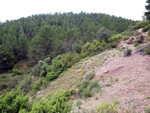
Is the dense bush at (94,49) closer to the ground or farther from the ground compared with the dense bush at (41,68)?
farther from the ground

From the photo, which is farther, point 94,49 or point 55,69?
point 94,49

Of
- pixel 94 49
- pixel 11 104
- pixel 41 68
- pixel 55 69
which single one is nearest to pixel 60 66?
pixel 55 69

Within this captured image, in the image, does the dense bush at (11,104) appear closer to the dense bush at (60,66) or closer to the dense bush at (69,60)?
the dense bush at (60,66)

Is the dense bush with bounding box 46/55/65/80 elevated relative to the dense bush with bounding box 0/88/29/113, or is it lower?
lower

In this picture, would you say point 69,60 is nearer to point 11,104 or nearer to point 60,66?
point 60,66

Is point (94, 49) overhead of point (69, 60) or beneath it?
overhead

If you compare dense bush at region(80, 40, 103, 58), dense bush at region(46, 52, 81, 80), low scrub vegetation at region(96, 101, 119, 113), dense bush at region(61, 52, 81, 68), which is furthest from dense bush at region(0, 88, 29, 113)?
dense bush at region(80, 40, 103, 58)

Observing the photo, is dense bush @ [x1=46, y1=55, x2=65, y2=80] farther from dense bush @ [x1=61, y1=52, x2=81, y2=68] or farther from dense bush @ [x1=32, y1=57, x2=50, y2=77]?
dense bush @ [x1=32, y1=57, x2=50, y2=77]

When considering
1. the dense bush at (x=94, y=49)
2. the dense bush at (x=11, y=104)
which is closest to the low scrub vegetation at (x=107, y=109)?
the dense bush at (x=11, y=104)

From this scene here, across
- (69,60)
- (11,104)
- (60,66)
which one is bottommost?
(60,66)

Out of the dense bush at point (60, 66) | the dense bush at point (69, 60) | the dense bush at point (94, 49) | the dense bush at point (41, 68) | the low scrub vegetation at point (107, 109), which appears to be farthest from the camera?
the dense bush at point (41, 68)

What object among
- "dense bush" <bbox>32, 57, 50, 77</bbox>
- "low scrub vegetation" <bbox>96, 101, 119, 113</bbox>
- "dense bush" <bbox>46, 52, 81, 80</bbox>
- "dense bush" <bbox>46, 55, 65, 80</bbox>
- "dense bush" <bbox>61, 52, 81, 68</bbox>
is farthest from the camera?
"dense bush" <bbox>32, 57, 50, 77</bbox>

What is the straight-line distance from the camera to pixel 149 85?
521cm

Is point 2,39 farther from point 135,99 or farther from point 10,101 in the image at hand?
point 135,99
